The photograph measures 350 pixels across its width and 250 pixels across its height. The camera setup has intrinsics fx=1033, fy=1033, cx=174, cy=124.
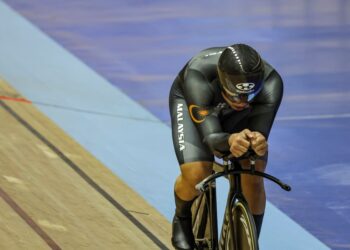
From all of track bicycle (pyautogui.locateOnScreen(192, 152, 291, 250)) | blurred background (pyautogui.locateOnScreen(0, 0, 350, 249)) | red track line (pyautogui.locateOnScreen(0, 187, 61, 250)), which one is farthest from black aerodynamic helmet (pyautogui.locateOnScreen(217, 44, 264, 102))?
blurred background (pyautogui.locateOnScreen(0, 0, 350, 249))

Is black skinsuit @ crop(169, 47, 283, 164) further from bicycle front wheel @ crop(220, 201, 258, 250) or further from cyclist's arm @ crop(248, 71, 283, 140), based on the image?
bicycle front wheel @ crop(220, 201, 258, 250)

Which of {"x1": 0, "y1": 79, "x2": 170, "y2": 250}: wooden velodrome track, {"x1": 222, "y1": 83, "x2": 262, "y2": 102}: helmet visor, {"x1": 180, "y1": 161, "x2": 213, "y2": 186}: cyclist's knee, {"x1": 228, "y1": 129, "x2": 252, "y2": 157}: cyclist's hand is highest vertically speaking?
{"x1": 222, "y1": 83, "x2": 262, "y2": 102}: helmet visor

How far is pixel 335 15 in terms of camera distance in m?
11.3

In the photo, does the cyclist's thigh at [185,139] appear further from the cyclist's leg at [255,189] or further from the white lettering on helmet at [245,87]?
the white lettering on helmet at [245,87]

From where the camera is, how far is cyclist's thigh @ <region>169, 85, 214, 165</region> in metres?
4.91

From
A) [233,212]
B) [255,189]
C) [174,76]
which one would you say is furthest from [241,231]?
[174,76]

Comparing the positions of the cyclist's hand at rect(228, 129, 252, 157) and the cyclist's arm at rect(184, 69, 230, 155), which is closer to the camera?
the cyclist's hand at rect(228, 129, 252, 157)

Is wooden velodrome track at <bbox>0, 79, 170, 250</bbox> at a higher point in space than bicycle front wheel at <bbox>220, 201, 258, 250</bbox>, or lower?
lower

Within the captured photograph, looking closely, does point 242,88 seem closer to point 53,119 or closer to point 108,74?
point 53,119

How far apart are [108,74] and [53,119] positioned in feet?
4.45

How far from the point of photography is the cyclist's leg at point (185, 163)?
4.88 metres

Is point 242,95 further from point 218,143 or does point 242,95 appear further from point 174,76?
point 174,76

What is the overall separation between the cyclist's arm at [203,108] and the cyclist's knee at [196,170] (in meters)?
0.22

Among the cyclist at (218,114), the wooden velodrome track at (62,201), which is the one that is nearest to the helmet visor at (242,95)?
the cyclist at (218,114)
